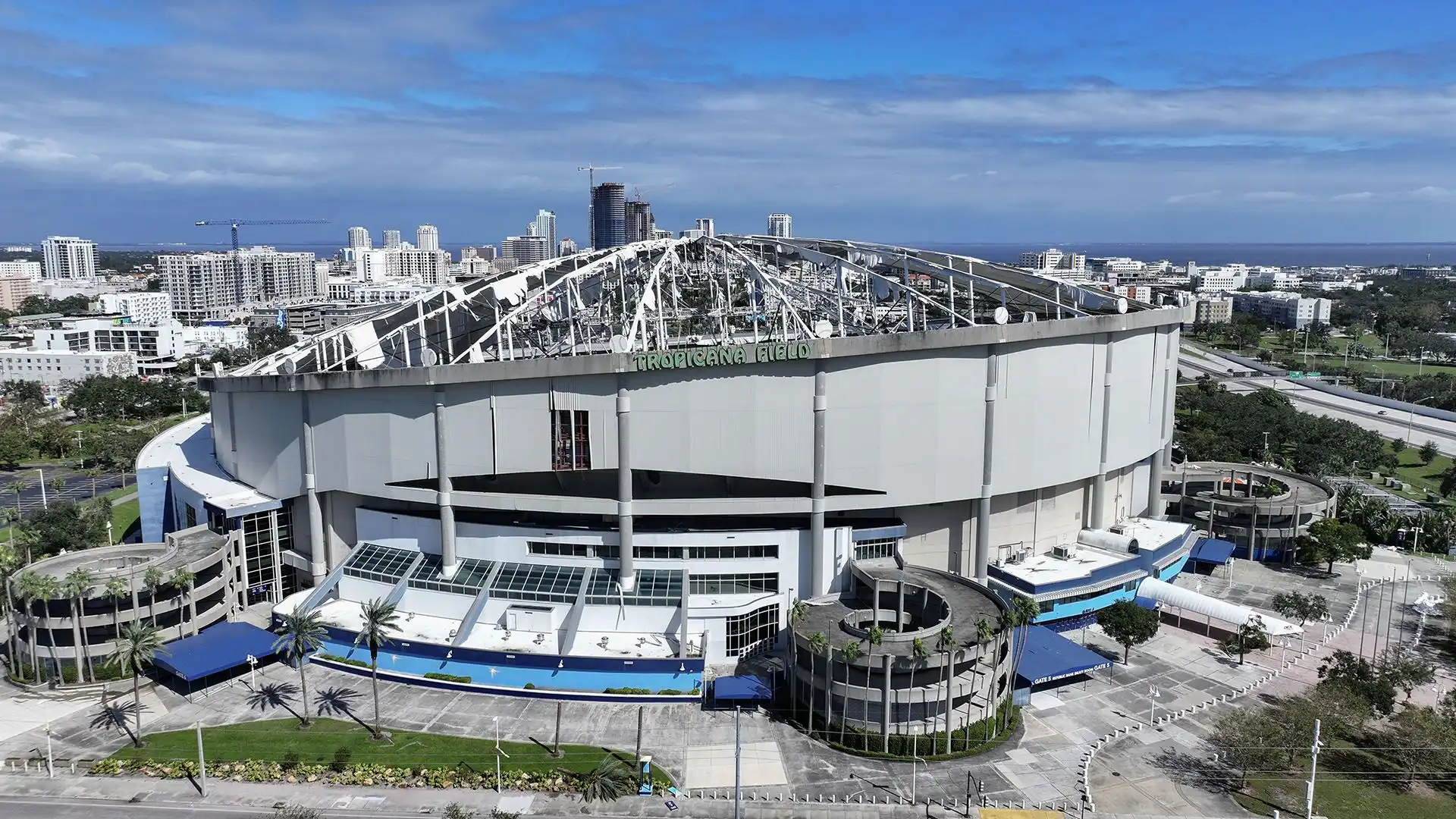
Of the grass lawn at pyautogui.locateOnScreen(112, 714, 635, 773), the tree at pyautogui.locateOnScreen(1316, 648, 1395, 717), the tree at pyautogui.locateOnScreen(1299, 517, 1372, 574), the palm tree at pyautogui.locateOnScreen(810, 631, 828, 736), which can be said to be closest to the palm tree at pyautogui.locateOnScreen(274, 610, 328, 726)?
the grass lawn at pyautogui.locateOnScreen(112, 714, 635, 773)

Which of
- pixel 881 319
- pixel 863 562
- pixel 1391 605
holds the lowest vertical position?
pixel 1391 605

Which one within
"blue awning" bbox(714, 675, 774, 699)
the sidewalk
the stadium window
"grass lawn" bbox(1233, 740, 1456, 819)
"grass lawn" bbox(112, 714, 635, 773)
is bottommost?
"grass lawn" bbox(1233, 740, 1456, 819)

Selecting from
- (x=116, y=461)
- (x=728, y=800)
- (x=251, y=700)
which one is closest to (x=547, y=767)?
(x=728, y=800)

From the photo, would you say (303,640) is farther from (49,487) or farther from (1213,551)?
(49,487)

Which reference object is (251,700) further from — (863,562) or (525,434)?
(863,562)

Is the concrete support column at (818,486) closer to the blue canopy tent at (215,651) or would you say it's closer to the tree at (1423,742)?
the tree at (1423,742)

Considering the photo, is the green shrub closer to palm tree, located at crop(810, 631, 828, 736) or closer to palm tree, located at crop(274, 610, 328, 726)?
palm tree, located at crop(274, 610, 328, 726)
